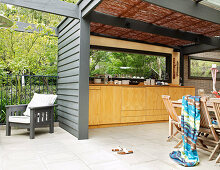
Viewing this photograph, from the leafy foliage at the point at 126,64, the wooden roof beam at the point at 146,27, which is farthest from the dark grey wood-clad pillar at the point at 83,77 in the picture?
the leafy foliage at the point at 126,64

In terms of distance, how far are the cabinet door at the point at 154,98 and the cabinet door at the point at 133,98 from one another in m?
0.19

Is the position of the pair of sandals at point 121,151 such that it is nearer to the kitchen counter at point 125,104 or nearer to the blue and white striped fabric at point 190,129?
the blue and white striped fabric at point 190,129

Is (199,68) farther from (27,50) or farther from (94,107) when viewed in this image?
(27,50)

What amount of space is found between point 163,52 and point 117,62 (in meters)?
1.90

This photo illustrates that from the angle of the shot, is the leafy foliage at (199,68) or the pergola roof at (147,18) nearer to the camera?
the pergola roof at (147,18)

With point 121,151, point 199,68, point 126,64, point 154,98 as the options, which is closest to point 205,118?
point 121,151

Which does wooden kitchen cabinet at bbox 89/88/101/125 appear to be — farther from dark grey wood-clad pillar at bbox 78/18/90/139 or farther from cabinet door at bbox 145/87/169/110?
cabinet door at bbox 145/87/169/110

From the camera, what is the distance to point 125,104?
5.54 meters

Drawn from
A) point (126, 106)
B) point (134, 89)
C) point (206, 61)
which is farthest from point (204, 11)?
point (206, 61)

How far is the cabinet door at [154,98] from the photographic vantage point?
5.92m

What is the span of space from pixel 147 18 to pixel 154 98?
2.44 metres

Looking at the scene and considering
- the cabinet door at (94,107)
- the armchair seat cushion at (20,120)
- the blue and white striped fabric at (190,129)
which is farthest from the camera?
the cabinet door at (94,107)

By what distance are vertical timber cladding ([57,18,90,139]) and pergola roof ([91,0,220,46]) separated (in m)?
0.69

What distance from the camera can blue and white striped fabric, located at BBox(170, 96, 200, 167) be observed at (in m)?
2.73
